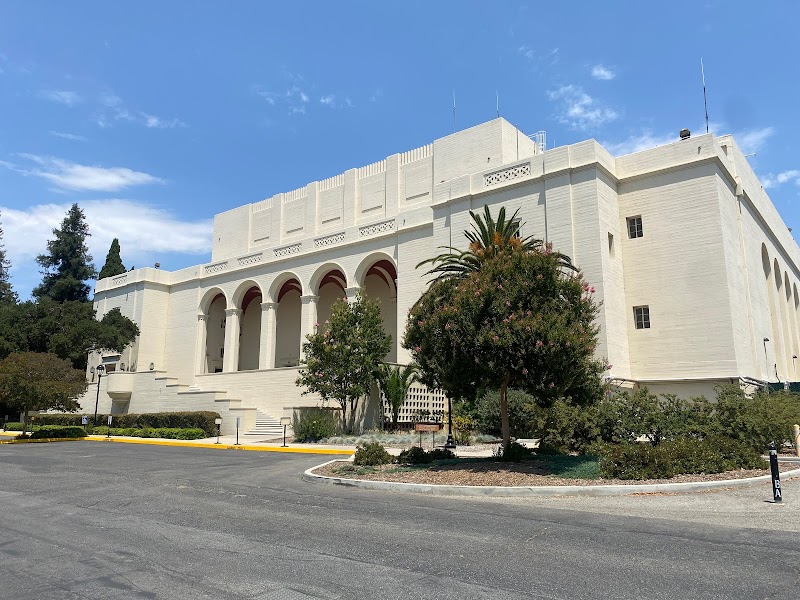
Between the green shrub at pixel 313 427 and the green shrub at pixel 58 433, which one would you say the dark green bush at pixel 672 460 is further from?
the green shrub at pixel 58 433

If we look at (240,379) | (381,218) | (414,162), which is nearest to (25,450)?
(240,379)

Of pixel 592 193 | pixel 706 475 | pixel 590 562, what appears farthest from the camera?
pixel 592 193

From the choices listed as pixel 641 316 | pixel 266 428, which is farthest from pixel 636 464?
pixel 266 428

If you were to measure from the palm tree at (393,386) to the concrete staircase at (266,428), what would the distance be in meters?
5.60

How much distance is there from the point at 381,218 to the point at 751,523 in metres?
31.3

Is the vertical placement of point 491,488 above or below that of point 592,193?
below

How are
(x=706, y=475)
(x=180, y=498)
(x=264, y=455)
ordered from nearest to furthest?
1. (x=180, y=498)
2. (x=706, y=475)
3. (x=264, y=455)

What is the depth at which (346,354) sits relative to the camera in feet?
85.0

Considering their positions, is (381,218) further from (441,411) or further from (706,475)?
(706,475)

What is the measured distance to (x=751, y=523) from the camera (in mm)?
8227

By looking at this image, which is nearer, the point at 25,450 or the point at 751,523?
the point at 751,523

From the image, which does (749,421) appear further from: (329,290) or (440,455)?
(329,290)

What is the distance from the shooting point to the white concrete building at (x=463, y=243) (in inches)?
999

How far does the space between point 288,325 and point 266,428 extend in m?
15.5
